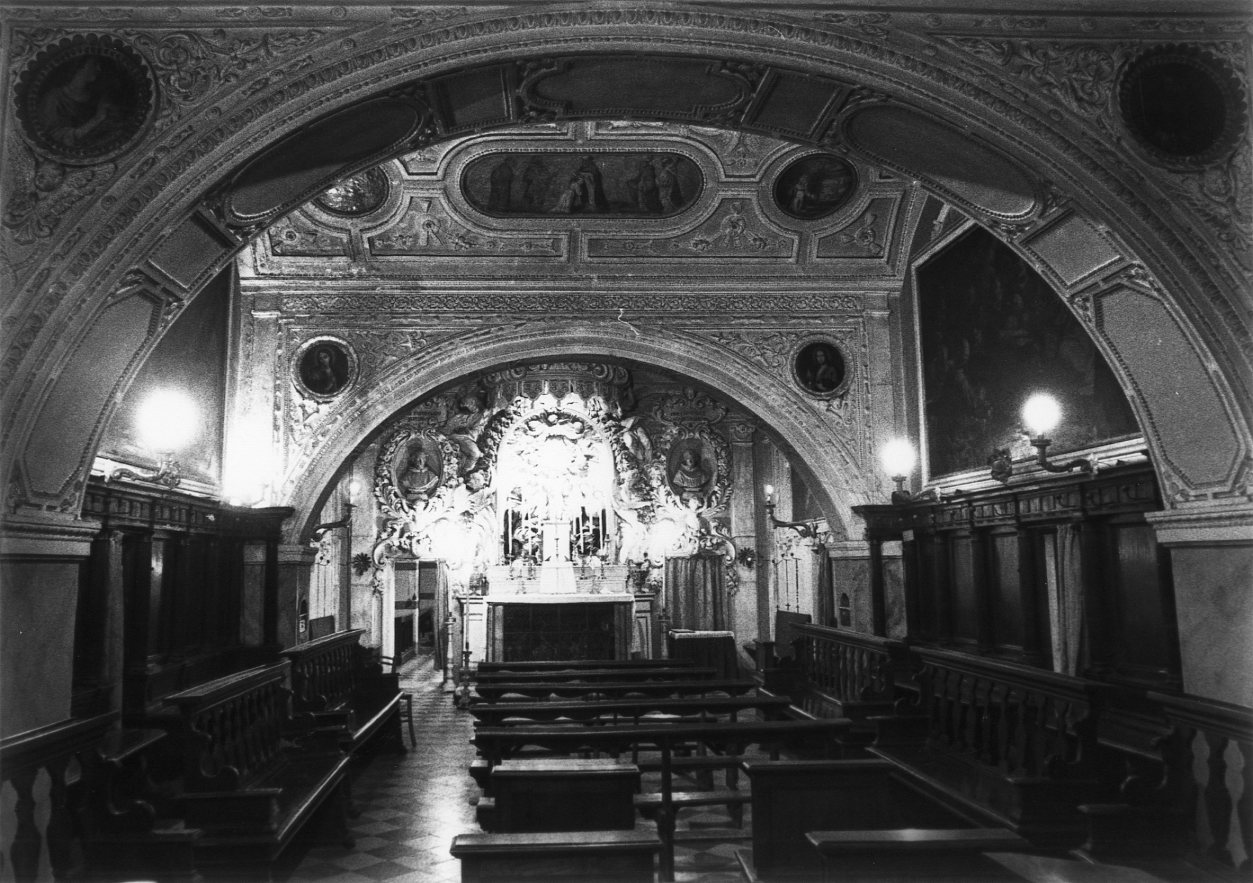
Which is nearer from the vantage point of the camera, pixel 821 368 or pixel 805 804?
pixel 805 804

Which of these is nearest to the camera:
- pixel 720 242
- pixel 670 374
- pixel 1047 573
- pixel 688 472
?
pixel 1047 573

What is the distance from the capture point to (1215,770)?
5.14 metres

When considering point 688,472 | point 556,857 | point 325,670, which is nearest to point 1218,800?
point 556,857

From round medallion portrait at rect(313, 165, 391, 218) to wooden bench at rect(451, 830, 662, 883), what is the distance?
8.81 metres

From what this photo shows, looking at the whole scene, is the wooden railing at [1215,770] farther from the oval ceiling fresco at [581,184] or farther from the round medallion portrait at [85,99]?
the oval ceiling fresco at [581,184]

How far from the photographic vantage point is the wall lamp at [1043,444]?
738 centimetres

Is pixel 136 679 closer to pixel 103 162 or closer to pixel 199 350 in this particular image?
pixel 199 350

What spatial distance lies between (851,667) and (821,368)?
407 centimetres

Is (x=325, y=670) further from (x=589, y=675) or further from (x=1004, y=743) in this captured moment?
(x=1004, y=743)

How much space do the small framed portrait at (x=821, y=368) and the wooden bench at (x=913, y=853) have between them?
344 inches

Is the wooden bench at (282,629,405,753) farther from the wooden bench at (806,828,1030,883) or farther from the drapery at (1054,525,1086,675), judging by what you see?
the drapery at (1054,525,1086,675)

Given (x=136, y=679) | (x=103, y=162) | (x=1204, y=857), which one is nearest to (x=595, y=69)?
(x=103, y=162)

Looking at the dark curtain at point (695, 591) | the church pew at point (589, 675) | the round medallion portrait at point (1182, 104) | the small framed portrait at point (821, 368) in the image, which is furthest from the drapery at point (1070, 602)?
the dark curtain at point (695, 591)

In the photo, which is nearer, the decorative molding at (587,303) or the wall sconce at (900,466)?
the wall sconce at (900,466)
